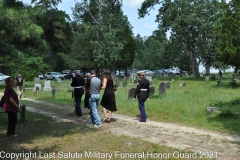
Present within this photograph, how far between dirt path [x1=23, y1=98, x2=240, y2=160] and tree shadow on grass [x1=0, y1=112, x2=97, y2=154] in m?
0.75

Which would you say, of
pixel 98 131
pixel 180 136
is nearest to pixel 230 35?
pixel 180 136

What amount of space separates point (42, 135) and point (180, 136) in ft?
12.2

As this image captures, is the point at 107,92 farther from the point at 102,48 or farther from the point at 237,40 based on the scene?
the point at 102,48

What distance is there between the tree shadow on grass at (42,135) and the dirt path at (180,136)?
2.46 feet

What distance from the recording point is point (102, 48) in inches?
1364

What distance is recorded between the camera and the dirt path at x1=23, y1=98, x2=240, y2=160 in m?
6.35

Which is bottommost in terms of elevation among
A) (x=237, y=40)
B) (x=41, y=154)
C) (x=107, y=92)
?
(x=41, y=154)

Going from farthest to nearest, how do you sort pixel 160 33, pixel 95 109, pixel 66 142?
pixel 160 33
pixel 95 109
pixel 66 142

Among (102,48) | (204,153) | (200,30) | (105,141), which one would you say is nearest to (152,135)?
(105,141)

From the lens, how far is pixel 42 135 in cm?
808

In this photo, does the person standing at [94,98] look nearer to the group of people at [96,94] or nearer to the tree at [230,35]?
the group of people at [96,94]

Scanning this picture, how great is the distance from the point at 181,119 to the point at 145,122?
4.31ft

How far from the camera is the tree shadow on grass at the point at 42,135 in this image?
22.4 feet

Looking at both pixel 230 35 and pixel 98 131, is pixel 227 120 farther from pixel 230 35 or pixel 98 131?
pixel 230 35
